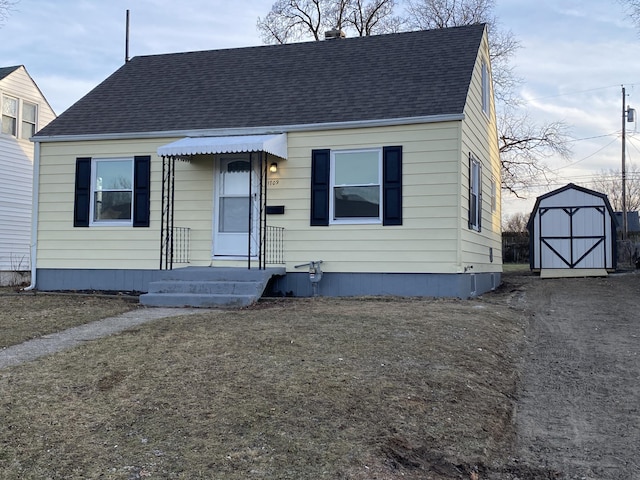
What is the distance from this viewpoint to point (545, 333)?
7707 mm

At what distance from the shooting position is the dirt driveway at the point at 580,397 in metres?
3.75

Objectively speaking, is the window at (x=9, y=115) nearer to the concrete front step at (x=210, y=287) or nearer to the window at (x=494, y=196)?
the concrete front step at (x=210, y=287)

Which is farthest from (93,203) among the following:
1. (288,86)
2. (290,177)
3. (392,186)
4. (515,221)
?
(515,221)

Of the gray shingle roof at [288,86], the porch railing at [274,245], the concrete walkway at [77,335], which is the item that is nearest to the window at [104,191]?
the gray shingle roof at [288,86]

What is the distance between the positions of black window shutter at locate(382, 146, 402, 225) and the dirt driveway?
2696 mm

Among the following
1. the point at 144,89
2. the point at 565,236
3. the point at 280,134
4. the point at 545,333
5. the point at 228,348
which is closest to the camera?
the point at 228,348

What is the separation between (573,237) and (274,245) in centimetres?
1072

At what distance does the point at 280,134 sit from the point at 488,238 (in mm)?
5637

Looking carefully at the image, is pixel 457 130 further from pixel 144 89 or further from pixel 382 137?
pixel 144 89

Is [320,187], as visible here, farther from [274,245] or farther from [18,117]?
[18,117]

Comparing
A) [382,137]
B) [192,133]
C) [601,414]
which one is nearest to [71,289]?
[192,133]

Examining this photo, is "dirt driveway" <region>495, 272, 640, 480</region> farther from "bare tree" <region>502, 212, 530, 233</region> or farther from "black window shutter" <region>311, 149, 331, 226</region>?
"bare tree" <region>502, 212, 530, 233</region>

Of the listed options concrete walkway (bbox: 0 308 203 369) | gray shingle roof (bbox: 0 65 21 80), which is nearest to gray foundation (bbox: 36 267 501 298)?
concrete walkway (bbox: 0 308 203 369)

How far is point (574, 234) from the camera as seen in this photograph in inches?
692
